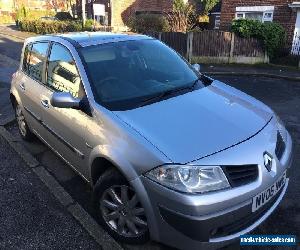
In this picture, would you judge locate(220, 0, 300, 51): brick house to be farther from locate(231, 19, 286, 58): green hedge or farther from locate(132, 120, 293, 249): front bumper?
locate(132, 120, 293, 249): front bumper

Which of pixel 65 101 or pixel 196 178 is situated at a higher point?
pixel 65 101

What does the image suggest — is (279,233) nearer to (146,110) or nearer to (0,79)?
(146,110)

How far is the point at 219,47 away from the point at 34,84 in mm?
11029

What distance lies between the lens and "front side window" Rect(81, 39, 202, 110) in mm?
3607

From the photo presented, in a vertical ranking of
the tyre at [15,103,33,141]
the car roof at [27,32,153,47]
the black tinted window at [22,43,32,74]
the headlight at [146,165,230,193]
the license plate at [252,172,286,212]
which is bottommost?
the tyre at [15,103,33,141]

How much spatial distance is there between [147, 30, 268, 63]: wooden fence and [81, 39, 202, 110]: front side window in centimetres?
1048

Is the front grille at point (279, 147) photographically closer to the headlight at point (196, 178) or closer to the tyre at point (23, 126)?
the headlight at point (196, 178)

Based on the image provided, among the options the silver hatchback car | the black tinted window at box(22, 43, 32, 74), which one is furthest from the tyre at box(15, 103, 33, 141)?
the silver hatchback car

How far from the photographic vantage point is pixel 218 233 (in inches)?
111

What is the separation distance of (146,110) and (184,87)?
0.77 meters

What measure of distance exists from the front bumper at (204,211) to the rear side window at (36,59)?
256 centimetres

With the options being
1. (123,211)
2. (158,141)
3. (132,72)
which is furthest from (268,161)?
(132,72)

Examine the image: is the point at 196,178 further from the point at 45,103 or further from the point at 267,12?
the point at 267,12

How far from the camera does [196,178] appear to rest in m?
2.73
